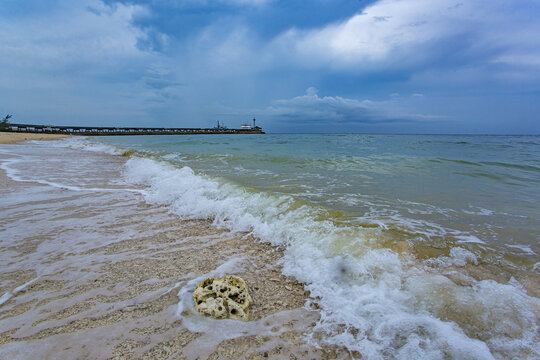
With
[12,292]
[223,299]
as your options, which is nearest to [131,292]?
[223,299]

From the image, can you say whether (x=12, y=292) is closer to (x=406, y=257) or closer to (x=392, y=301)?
(x=392, y=301)

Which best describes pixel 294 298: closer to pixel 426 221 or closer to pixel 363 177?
pixel 426 221

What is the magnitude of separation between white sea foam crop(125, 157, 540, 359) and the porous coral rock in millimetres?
232

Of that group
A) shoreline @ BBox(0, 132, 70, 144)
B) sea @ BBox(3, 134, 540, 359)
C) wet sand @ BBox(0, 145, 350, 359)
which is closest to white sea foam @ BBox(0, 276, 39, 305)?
wet sand @ BBox(0, 145, 350, 359)

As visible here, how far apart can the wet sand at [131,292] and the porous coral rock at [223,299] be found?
69mm

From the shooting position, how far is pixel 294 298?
8.69 ft

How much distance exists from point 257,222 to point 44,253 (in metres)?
3.13

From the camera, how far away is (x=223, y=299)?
2404 millimetres

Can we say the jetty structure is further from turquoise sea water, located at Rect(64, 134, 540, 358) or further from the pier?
turquoise sea water, located at Rect(64, 134, 540, 358)

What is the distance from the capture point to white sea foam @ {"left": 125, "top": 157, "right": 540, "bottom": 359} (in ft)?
6.51

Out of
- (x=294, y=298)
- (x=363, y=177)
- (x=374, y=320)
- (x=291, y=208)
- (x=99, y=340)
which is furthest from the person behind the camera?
(x=363, y=177)

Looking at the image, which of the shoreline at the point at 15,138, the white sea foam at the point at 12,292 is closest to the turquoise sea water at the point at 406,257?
the white sea foam at the point at 12,292

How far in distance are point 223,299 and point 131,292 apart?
3.41 feet

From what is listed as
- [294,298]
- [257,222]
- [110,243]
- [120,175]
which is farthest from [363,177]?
[120,175]
